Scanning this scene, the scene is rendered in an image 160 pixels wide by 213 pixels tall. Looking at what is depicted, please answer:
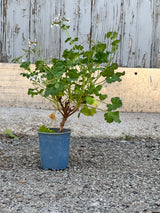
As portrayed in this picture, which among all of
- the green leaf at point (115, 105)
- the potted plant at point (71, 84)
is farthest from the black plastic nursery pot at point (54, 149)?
the green leaf at point (115, 105)

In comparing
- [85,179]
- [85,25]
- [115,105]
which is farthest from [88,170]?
[85,25]

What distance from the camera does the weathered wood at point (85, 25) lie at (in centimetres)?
341

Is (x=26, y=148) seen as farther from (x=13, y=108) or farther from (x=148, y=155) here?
(x=148, y=155)

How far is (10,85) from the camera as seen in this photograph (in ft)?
11.1

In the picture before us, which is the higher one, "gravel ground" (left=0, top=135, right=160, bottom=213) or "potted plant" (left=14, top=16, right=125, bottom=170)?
"potted plant" (left=14, top=16, right=125, bottom=170)

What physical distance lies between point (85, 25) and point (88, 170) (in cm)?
165

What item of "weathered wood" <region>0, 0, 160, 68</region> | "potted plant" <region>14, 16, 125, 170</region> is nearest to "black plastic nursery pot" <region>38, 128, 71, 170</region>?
"potted plant" <region>14, 16, 125, 170</region>

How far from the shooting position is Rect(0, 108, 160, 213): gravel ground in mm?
1724

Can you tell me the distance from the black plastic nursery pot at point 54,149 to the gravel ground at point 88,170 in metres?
0.06

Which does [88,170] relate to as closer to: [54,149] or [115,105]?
[54,149]

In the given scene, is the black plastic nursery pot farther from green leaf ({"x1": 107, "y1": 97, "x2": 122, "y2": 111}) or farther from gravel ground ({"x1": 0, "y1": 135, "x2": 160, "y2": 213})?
green leaf ({"x1": 107, "y1": 97, "x2": 122, "y2": 111})

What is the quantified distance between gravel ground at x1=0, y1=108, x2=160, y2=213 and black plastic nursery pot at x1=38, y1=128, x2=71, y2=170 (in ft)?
0.18

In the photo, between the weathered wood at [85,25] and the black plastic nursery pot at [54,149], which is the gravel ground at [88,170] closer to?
the black plastic nursery pot at [54,149]

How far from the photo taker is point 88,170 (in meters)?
2.26
